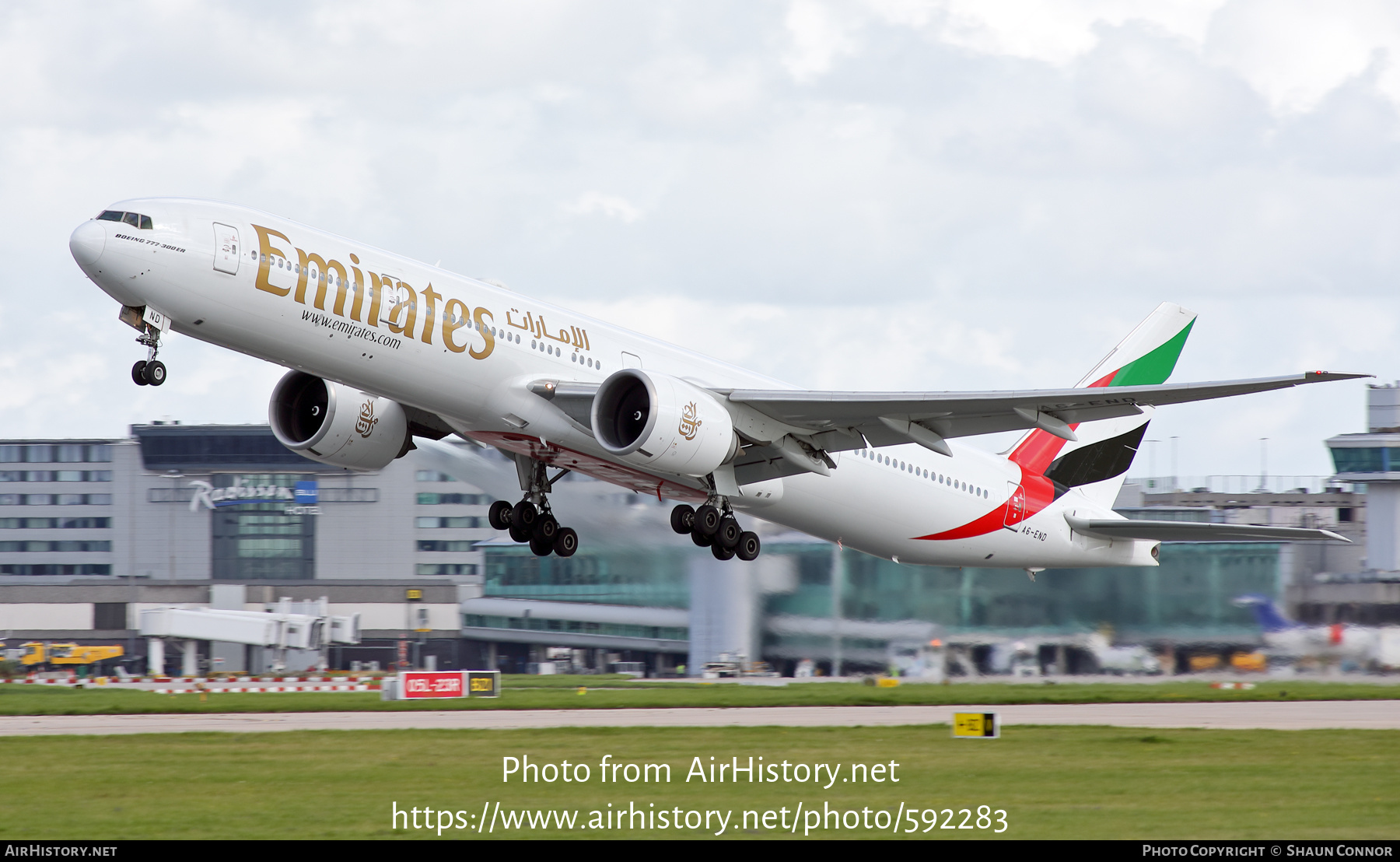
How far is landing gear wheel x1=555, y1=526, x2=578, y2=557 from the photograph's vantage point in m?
30.5

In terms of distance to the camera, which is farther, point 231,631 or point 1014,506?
point 231,631

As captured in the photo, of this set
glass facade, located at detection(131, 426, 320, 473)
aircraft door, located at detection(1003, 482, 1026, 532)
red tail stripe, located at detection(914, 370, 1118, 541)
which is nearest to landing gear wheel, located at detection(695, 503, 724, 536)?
red tail stripe, located at detection(914, 370, 1118, 541)

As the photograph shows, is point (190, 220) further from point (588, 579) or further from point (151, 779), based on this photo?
point (588, 579)

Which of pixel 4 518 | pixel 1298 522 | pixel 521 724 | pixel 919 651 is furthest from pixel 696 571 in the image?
pixel 4 518

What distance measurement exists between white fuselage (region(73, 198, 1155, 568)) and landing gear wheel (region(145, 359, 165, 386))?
64cm

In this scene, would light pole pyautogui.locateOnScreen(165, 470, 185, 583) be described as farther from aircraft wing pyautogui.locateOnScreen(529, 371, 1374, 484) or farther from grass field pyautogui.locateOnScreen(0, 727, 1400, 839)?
aircraft wing pyautogui.locateOnScreen(529, 371, 1374, 484)

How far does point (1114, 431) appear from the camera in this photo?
1416 inches

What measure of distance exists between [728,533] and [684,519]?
2.67 feet

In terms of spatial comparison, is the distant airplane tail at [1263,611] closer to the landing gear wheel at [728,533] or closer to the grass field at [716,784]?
the grass field at [716,784]

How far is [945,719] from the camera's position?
1411 inches

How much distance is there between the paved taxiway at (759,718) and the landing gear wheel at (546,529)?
17.9 feet

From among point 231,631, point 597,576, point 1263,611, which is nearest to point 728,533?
point 1263,611

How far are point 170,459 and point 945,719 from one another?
3716 inches

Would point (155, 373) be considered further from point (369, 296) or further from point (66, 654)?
point (66, 654)
